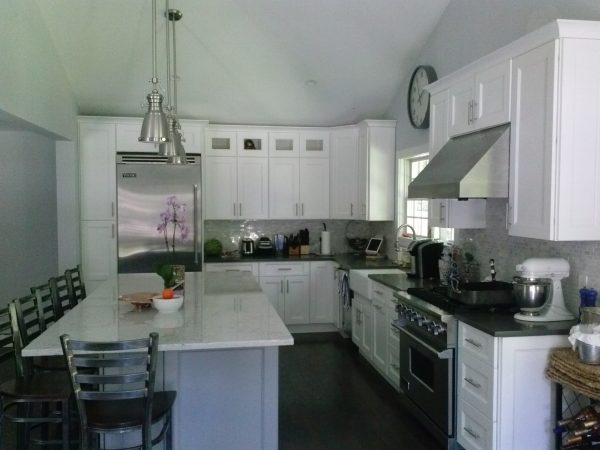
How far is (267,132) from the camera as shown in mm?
6172

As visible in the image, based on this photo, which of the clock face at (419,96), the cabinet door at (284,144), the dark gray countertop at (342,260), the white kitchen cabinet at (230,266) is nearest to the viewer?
the clock face at (419,96)

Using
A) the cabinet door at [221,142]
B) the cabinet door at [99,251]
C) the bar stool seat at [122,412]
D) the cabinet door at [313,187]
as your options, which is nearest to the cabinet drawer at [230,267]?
the cabinet door at [313,187]

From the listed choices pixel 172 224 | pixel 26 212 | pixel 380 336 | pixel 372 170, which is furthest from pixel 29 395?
pixel 26 212

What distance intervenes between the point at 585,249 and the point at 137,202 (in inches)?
173

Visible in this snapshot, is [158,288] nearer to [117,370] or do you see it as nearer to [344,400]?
[117,370]

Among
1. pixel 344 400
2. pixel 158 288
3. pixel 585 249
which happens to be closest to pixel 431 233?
pixel 344 400

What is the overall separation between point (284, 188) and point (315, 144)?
0.66 m

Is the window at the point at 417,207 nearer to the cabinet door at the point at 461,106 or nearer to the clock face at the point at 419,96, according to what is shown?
the clock face at the point at 419,96

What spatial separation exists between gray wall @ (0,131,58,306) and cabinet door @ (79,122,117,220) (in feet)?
3.13

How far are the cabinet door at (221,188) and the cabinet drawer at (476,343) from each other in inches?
145

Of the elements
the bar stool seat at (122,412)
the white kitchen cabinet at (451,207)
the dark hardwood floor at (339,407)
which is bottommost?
the dark hardwood floor at (339,407)

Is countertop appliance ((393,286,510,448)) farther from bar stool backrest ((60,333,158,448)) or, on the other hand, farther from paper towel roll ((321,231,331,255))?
paper towel roll ((321,231,331,255))

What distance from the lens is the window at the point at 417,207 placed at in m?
5.21

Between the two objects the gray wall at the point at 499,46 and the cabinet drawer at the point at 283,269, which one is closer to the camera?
the gray wall at the point at 499,46
